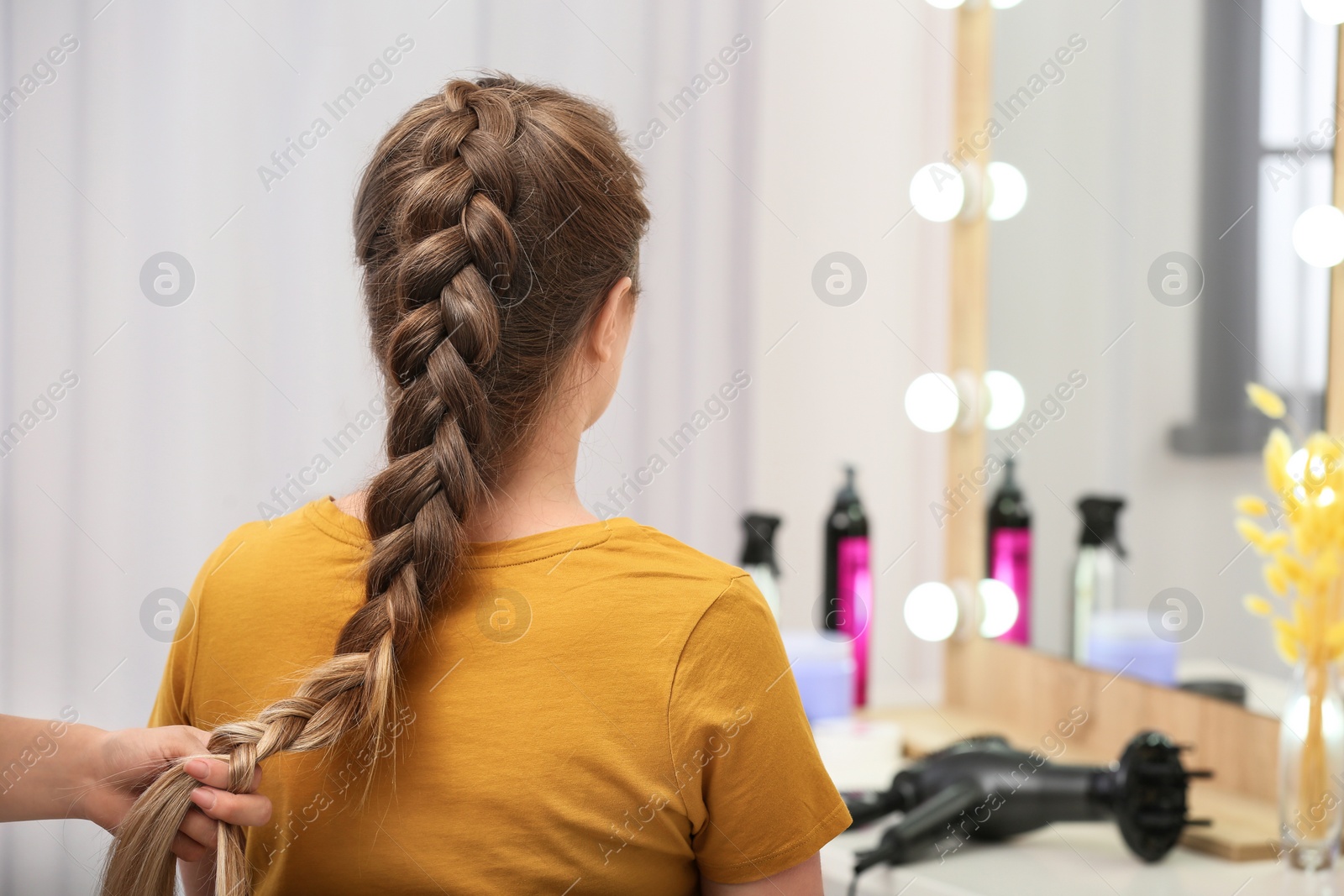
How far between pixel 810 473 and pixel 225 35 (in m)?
1.04

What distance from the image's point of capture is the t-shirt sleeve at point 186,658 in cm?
67

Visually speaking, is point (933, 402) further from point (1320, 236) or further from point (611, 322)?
point (611, 322)

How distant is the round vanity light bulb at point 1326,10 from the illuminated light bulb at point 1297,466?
0.44 m

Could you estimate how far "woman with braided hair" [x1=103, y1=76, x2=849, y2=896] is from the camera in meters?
0.59

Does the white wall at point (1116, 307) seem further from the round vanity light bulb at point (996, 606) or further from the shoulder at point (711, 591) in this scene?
the shoulder at point (711, 591)

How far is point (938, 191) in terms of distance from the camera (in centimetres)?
162

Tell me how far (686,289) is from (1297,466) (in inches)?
34.1

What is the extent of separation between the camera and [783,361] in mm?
1697

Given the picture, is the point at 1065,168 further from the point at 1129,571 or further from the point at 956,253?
the point at 1129,571

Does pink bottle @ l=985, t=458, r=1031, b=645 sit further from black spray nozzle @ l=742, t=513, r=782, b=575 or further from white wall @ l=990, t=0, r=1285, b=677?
black spray nozzle @ l=742, t=513, r=782, b=575

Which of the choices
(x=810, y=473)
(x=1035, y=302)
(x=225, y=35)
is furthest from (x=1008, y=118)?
(x=225, y=35)

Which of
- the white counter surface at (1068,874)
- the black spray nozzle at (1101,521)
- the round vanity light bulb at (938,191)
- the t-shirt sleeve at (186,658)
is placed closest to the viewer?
the t-shirt sleeve at (186,658)

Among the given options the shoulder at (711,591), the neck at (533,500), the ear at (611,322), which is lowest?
the shoulder at (711,591)

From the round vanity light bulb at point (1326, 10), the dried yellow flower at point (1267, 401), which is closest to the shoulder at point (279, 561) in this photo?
the dried yellow flower at point (1267, 401)
